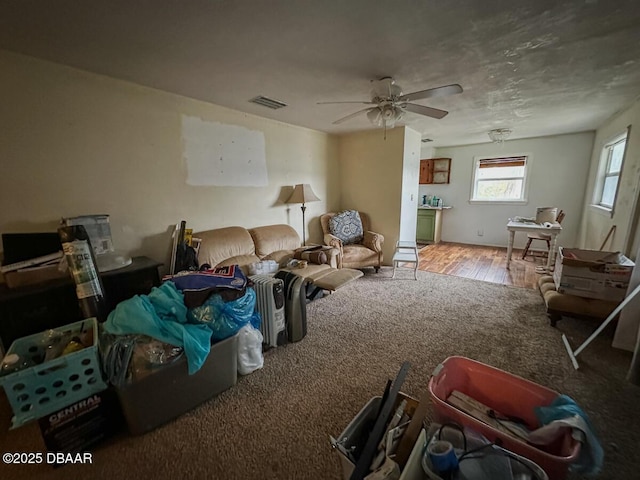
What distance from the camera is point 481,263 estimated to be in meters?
4.47

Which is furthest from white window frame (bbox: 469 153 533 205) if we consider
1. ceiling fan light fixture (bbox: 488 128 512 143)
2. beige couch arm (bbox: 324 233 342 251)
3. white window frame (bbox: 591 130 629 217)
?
beige couch arm (bbox: 324 233 342 251)

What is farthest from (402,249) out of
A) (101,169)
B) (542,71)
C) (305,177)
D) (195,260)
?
(101,169)

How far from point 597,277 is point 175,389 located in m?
3.27

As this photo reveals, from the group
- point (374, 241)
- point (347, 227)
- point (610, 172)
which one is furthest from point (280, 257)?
point (610, 172)

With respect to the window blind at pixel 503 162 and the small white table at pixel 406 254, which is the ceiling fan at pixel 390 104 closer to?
the small white table at pixel 406 254

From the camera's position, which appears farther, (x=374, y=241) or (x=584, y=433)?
(x=374, y=241)

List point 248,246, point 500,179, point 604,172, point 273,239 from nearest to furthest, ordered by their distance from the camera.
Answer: point 248,246 < point 273,239 < point 604,172 < point 500,179

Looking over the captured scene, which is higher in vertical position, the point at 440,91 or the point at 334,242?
the point at 440,91

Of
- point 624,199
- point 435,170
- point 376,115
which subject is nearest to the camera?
point 376,115

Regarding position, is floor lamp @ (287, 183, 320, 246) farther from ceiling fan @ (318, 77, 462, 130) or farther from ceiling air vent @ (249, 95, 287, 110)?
ceiling fan @ (318, 77, 462, 130)

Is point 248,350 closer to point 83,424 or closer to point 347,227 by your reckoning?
point 83,424

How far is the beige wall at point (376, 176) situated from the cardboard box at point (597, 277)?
224 cm

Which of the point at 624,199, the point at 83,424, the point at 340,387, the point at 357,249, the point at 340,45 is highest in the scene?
the point at 340,45

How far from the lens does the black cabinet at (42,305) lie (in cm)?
163
